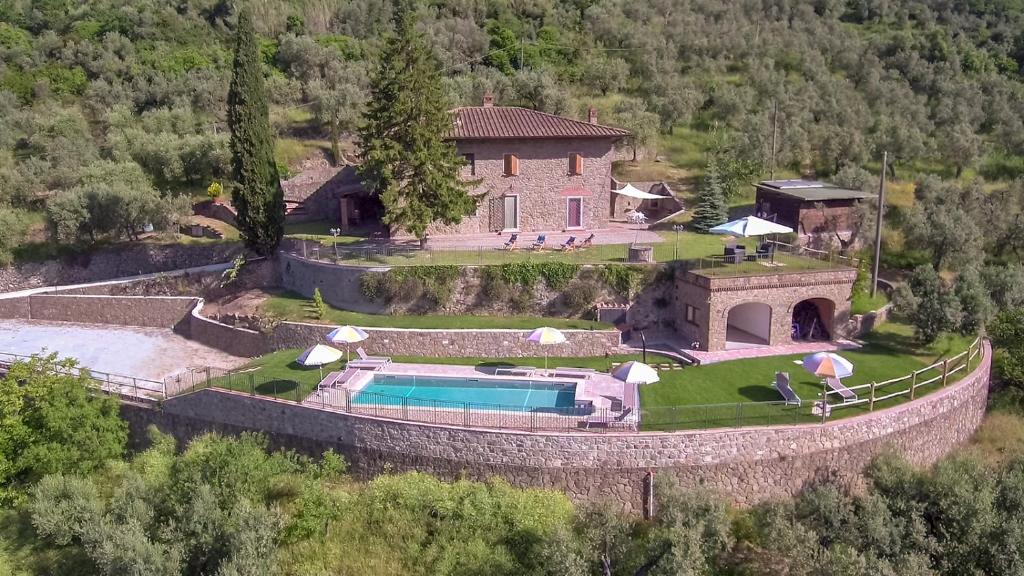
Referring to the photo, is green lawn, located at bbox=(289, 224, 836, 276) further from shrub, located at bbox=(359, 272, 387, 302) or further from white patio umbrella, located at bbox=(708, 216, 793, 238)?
white patio umbrella, located at bbox=(708, 216, 793, 238)

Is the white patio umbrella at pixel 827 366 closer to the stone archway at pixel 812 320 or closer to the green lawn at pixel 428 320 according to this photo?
the stone archway at pixel 812 320

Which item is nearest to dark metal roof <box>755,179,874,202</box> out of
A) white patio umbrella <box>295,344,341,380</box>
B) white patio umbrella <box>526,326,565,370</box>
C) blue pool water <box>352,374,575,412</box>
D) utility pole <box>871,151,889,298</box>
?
utility pole <box>871,151,889,298</box>

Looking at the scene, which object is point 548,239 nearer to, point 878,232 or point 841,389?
point 878,232

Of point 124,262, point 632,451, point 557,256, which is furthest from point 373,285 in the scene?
point 124,262

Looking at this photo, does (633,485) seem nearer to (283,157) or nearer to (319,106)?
(283,157)

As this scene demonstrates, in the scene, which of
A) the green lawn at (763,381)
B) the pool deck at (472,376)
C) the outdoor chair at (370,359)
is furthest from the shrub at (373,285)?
the green lawn at (763,381)
